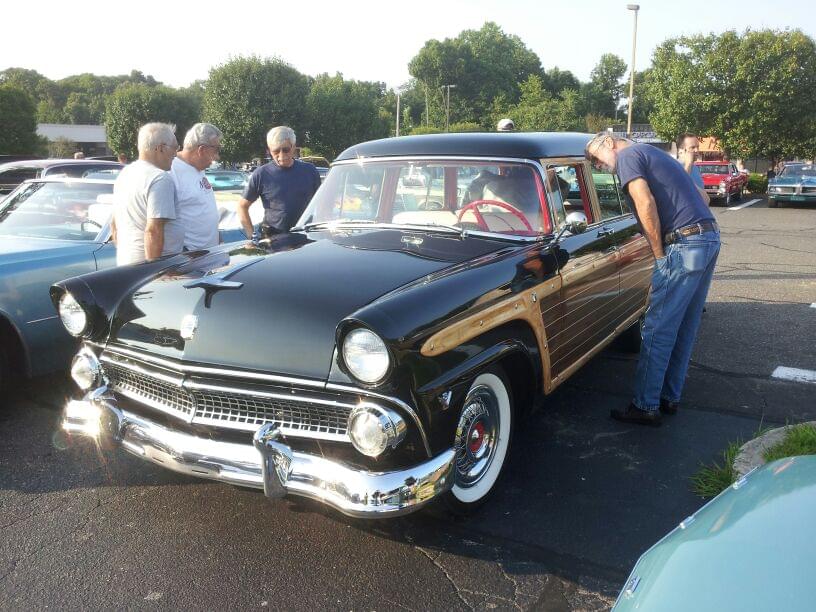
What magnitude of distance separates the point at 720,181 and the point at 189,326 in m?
23.3

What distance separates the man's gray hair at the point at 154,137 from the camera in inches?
172

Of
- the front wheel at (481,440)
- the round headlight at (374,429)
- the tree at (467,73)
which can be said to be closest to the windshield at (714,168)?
the front wheel at (481,440)

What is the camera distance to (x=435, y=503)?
2889 mm

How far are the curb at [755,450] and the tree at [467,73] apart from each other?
277 feet

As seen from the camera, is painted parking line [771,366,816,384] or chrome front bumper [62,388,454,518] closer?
chrome front bumper [62,388,454,518]

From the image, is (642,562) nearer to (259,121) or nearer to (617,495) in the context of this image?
(617,495)

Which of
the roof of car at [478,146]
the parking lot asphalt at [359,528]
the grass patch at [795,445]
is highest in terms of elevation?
the roof of car at [478,146]

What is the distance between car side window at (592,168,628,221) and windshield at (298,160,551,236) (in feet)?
2.91

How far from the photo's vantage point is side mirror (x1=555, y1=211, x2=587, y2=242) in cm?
374

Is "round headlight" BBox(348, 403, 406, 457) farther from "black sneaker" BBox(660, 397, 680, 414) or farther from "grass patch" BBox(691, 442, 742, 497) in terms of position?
"black sneaker" BBox(660, 397, 680, 414)

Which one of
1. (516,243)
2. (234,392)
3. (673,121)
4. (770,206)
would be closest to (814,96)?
(673,121)

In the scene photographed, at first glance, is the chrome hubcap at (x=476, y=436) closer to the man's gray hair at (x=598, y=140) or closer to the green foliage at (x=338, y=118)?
the man's gray hair at (x=598, y=140)

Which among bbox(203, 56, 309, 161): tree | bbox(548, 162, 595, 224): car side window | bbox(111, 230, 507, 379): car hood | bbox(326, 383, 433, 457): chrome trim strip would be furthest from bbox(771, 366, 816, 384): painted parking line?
bbox(203, 56, 309, 161): tree

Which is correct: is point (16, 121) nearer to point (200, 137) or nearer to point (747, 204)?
point (747, 204)
